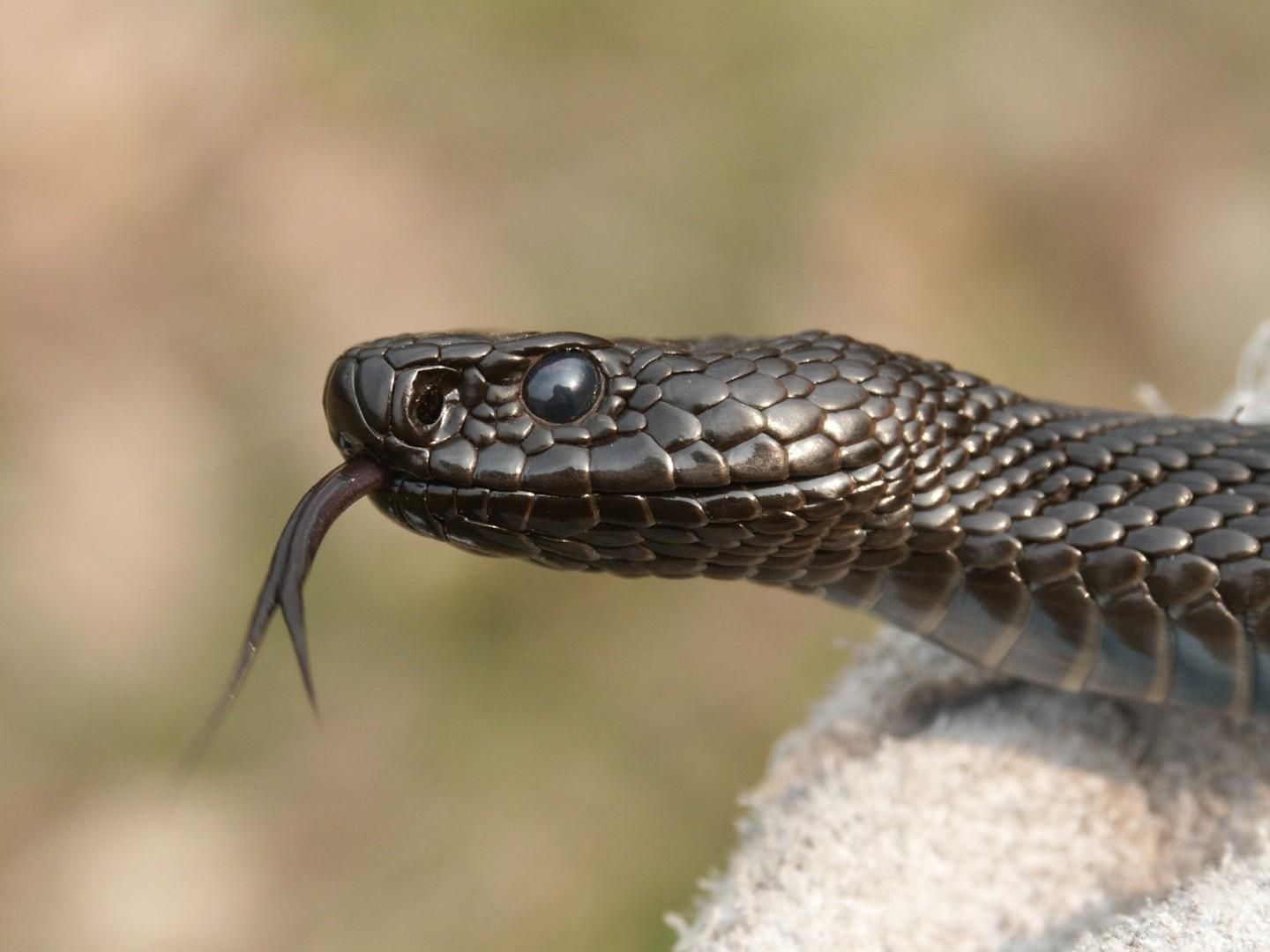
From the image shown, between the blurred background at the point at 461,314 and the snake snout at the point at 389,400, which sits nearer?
the snake snout at the point at 389,400

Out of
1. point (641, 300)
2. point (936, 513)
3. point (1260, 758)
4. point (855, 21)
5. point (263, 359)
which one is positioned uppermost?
point (855, 21)

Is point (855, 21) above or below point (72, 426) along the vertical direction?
above

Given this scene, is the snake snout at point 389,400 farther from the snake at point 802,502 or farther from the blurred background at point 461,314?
the blurred background at point 461,314

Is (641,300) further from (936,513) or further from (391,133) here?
(936,513)

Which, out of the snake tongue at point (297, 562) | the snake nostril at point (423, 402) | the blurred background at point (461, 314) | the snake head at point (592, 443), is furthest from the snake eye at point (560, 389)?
the blurred background at point (461, 314)

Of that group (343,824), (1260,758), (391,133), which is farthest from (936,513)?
(391,133)

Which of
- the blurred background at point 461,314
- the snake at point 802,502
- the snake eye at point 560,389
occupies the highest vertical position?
the snake eye at point 560,389

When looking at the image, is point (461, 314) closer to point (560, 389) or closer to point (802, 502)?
point (560, 389)
